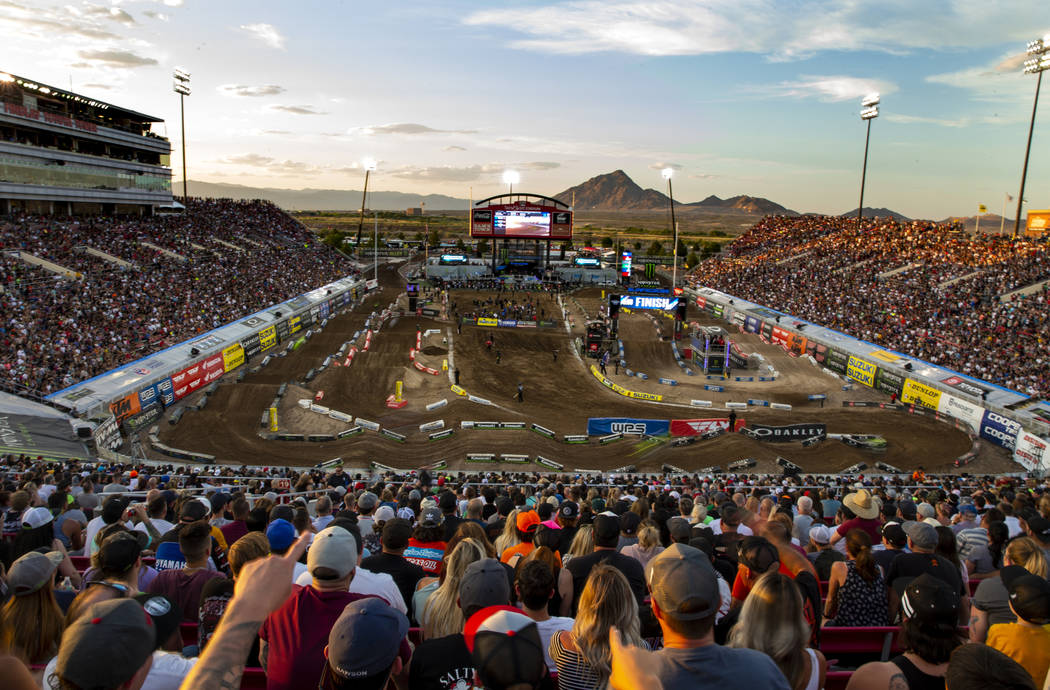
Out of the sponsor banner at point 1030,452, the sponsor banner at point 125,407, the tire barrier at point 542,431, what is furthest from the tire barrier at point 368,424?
the sponsor banner at point 1030,452

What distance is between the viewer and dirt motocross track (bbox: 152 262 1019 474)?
83.8ft

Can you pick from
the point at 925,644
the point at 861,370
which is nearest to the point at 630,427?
the point at 861,370

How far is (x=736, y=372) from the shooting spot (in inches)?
1604

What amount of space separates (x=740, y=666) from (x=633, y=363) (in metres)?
40.4

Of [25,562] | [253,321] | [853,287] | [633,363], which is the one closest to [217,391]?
[253,321]

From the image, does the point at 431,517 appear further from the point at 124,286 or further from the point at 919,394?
the point at 124,286

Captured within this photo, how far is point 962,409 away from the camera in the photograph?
2981 cm

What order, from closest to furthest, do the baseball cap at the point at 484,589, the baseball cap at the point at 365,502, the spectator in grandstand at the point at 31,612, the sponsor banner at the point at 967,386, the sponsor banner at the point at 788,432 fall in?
the spectator in grandstand at the point at 31,612, the baseball cap at the point at 484,589, the baseball cap at the point at 365,502, the sponsor banner at the point at 788,432, the sponsor banner at the point at 967,386

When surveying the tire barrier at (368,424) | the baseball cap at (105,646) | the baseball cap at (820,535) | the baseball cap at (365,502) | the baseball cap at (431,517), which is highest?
the baseball cap at (105,646)

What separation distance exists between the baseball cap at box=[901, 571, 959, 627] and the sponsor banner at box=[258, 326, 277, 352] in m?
43.7

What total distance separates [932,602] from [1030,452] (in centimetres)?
2947

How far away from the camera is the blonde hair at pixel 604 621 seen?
11.1ft

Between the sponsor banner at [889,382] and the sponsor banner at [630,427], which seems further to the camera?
the sponsor banner at [889,382]

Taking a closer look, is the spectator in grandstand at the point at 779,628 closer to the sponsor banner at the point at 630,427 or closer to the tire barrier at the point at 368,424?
the sponsor banner at the point at 630,427
